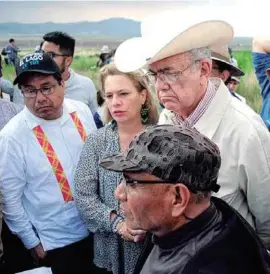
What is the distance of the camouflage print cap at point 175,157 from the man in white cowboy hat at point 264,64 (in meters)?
1.22

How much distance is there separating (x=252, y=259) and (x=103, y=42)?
1338 centimetres

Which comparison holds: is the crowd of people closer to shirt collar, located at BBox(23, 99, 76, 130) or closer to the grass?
shirt collar, located at BBox(23, 99, 76, 130)

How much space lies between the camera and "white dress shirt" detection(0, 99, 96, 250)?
7.13 ft

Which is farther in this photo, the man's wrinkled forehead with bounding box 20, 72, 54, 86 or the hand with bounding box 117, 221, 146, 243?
the man's wrinkled forehead with bounding box 20, 72, 54, 86

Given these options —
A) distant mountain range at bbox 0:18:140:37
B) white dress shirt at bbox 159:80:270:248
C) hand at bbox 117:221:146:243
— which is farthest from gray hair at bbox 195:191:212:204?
distant mountain range at bbox 0:18:140:37

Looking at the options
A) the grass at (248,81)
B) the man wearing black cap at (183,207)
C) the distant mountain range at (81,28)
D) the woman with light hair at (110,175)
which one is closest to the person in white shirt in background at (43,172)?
the woman with light hair at (110,175)

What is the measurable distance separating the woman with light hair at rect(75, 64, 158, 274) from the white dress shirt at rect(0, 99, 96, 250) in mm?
133

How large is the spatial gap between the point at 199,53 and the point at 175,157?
712 mm

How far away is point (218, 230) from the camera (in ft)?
3.70

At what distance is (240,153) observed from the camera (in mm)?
1666

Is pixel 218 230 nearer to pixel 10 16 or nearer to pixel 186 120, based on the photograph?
pixel 186 120

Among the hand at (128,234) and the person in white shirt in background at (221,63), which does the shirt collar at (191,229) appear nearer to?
the hand at (128,234)

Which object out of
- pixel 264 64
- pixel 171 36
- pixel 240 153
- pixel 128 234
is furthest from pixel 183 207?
pixel 264 64

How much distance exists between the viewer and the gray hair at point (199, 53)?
168cm
